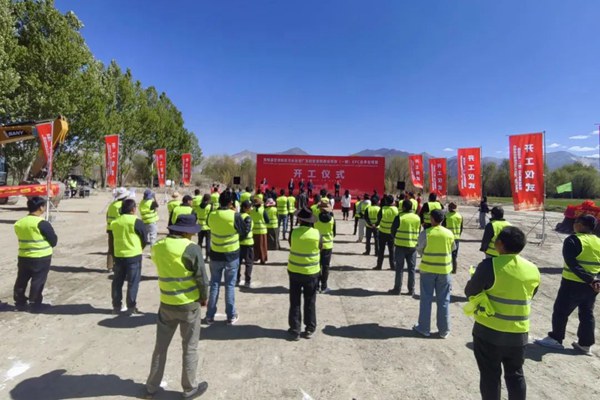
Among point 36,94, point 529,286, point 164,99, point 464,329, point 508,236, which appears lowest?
point 464,329

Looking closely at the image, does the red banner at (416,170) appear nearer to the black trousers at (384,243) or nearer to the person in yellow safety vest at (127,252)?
the black trousers at (384,243)

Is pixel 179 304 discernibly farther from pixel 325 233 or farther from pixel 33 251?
pixel 325 233

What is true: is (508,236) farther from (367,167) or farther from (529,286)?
(367,167)

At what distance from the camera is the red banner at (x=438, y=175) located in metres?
19.7

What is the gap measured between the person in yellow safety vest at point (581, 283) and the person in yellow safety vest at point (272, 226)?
22.5 feet

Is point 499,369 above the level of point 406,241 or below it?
below

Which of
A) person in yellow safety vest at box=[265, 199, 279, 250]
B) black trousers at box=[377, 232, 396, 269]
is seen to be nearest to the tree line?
person in yellow safety vest at box=[265, 199, 279, 250]

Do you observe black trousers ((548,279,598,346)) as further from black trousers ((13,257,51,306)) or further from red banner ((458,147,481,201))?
red banner ((458,147,481,201))

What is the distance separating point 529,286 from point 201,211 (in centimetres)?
763

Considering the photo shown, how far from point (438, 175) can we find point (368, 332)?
16.5 m

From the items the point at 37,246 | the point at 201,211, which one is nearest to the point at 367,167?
the point at 201,211

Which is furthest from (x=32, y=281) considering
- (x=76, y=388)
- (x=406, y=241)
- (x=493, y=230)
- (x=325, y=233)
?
(x=493, y=230)

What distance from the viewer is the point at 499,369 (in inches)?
120

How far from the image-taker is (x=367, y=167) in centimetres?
2491
